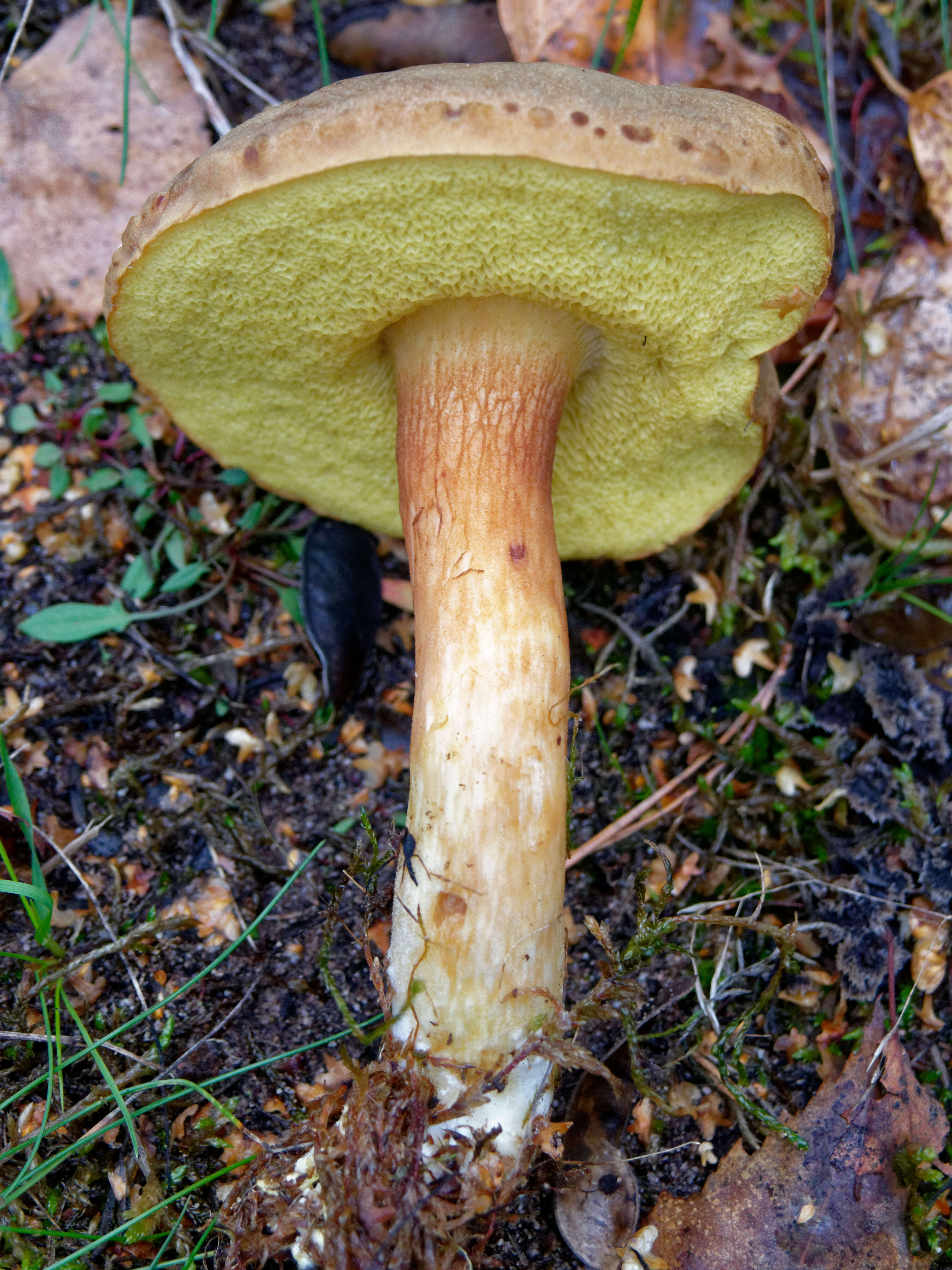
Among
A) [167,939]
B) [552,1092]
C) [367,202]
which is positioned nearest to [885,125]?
[367,202]

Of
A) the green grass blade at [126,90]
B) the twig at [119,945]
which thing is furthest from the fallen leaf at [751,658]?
the green grass blade at [126,90]

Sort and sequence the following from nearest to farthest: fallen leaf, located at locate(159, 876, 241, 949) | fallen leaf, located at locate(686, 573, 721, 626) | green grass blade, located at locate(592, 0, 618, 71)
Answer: fallen leaf, located at locate(159, 876, 241, 949), green grass blade, located at locate(592, 0, 618, 71), fallen leaf, located at locate(686, 573, 721, 626)

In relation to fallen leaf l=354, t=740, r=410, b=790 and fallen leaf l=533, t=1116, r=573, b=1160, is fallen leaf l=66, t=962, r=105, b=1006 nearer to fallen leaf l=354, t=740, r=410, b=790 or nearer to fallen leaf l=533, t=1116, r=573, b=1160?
fallen leaf l=354, t=740, r=410, b=790

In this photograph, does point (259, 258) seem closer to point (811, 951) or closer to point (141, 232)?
point (141, 232)

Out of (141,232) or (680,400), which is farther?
(680,400)

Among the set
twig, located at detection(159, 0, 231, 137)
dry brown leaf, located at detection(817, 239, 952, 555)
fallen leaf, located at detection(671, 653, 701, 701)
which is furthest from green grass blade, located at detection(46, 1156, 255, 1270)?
twig, located at detection(159, 0, 231, 137)

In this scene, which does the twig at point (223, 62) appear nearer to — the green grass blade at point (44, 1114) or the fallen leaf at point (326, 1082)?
the green grass blade at point (44, 1114)
